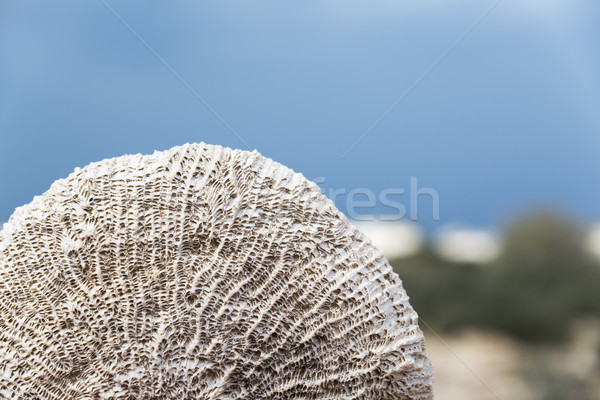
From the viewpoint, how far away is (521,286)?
604cm

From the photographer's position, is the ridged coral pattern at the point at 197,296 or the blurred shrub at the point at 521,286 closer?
the ridged coral pattern at the point at 197,296

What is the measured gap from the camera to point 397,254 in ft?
20.3

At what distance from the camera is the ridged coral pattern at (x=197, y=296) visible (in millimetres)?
1028

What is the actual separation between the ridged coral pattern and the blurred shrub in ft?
17.2

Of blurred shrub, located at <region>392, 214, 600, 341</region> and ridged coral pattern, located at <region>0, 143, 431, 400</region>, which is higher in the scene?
blurred shrub, located at <region>392, 214, 600, 341</region>

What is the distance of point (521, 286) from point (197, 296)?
5.55m

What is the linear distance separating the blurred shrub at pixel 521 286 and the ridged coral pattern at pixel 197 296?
5231 millimetres

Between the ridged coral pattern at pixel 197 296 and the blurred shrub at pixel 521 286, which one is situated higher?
the blurred shrub at pixel 521 286

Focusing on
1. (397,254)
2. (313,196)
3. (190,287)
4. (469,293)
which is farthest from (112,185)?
(469,293)

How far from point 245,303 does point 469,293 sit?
225 inches

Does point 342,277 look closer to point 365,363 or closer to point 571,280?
point 365,363

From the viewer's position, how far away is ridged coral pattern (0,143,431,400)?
1.03 meters

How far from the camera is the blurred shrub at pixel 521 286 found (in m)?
5.84

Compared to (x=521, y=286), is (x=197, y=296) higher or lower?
lower
